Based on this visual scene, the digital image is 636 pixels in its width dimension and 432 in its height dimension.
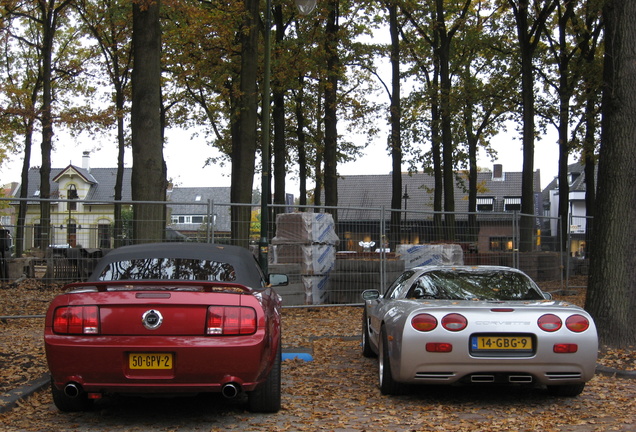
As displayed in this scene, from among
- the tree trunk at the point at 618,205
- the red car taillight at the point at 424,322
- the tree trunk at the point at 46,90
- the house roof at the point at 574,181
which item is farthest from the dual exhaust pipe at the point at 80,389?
the house roof at the point at 574,181

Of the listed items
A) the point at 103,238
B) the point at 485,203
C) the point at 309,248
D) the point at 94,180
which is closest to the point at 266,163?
the point at 309,248

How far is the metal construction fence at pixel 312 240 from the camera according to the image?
39.3ft

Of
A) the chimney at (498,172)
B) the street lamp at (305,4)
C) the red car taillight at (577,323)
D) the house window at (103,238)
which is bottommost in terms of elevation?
the red car taillight at (577,323)

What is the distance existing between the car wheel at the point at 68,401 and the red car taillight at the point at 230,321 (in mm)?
1432

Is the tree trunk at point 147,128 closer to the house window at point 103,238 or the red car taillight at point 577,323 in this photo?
the house window at point 103,238

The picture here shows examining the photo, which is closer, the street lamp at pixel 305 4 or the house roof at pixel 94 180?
the street lamp at pixel 305 4

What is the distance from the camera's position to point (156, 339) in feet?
17.5

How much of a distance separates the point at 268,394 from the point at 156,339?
126 centimetres

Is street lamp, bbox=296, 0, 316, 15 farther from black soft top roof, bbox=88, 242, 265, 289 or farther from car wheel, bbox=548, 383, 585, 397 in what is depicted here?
car wheel, bbox=548, 383, 585, 397

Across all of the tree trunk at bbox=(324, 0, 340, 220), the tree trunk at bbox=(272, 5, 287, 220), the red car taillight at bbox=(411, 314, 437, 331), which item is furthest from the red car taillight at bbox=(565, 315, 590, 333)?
the tree trunk at bbox=(272, 5, 287, 220)

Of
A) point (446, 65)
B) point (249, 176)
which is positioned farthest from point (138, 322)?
point (446, 65)

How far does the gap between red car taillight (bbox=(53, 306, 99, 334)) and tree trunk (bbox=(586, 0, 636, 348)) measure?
6587 mm

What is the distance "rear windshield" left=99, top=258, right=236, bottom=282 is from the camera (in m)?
6.20

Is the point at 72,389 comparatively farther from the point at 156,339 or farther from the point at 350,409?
the point at 350,409
